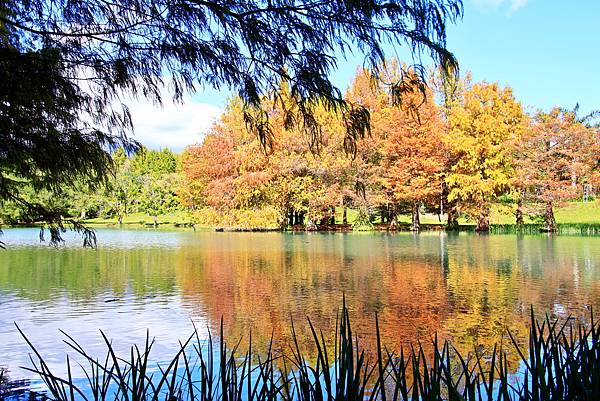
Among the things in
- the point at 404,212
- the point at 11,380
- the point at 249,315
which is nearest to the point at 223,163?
the point at 404,212

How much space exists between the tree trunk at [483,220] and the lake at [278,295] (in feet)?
30.1

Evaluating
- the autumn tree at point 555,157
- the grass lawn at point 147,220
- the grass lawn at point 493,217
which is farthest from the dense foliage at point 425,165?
the grass lawn at point 147,220

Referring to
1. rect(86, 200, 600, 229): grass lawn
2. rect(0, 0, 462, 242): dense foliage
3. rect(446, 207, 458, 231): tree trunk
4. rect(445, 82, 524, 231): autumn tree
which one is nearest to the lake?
rect(0, 0, 462, 242): dense foliage

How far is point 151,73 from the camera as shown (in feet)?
9.41

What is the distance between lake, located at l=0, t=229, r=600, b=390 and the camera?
5.24m

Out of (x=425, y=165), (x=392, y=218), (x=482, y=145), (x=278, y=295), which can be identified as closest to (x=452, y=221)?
(x=392, y=218)

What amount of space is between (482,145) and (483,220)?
115 inches

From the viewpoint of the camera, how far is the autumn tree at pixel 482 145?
2175cm

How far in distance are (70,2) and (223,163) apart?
2306 cm

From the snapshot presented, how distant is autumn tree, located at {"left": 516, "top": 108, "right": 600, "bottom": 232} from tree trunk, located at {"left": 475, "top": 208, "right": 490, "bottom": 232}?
1.69 metres

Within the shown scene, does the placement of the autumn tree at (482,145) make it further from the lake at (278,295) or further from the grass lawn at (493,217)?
the lake at (278,295)

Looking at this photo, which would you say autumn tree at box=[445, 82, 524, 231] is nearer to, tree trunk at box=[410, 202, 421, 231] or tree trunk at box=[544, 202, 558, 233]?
tree trunk at box=[410, 202, 421, 231]

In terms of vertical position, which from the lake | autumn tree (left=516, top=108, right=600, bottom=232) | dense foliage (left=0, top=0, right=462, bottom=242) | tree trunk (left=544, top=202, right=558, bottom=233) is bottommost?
the lake

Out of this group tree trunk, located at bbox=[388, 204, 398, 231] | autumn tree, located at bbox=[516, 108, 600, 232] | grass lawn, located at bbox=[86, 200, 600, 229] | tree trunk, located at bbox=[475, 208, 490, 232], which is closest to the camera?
autumn tree, located at bbox=[516, 108, 600, 232]
